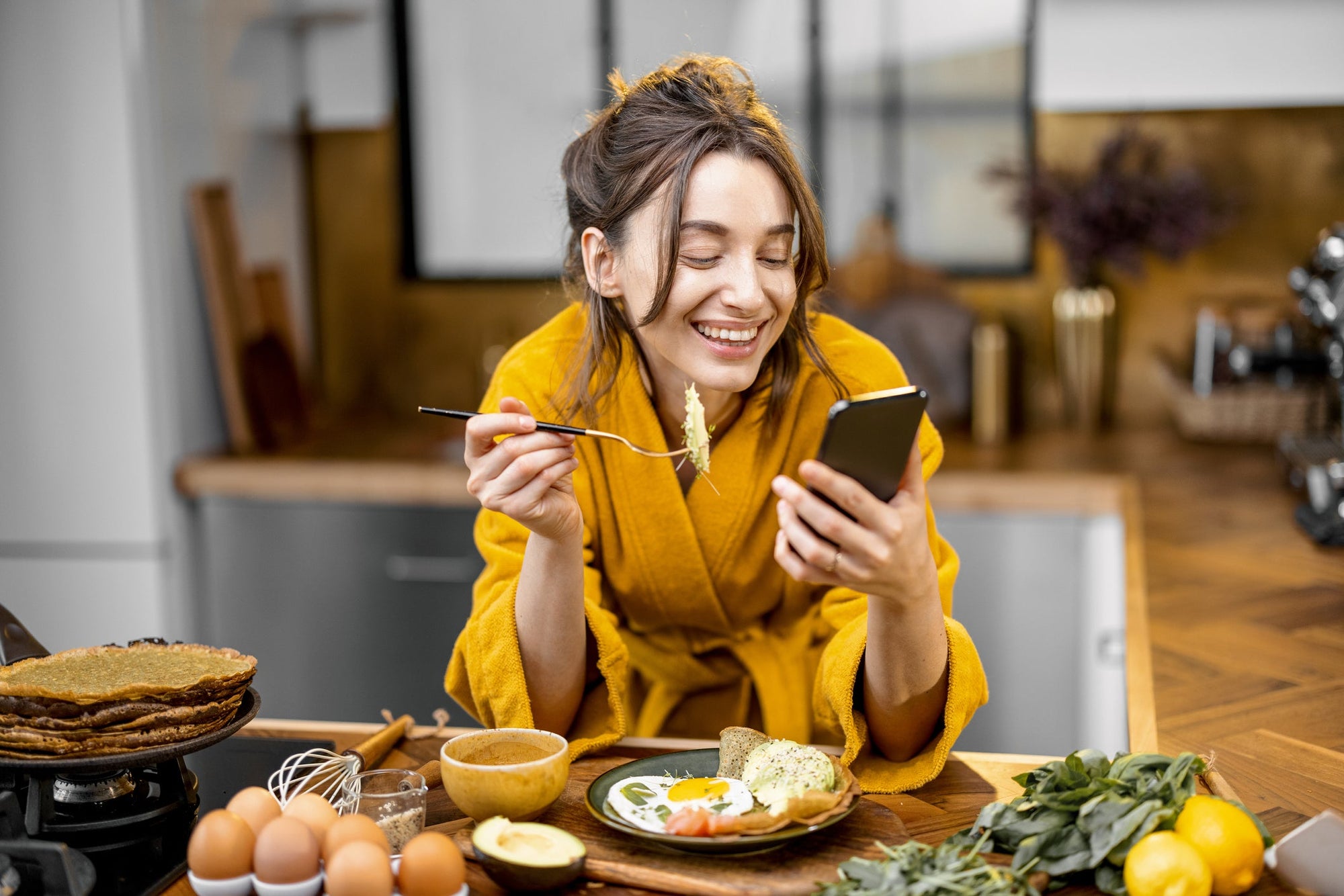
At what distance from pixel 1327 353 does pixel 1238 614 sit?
78cm

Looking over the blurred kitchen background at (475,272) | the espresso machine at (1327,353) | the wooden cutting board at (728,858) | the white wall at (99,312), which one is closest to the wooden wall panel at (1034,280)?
the blurred kitchen background at (475,272)

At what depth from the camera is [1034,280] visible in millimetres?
3119

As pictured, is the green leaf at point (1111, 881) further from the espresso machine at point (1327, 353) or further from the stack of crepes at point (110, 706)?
the espresso machine at point (1327, 353)

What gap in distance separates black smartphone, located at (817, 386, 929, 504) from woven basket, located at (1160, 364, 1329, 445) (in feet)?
7.13

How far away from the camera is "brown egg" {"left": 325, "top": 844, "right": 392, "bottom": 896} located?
0.89 m

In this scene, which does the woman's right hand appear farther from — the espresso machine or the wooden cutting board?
the espresso machine

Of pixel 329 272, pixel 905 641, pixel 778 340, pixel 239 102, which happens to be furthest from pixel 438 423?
pixel 905 641

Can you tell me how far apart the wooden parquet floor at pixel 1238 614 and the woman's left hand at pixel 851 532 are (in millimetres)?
363

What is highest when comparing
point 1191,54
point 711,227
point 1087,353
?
point 1191,54

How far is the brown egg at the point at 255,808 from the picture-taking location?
0.96 metres

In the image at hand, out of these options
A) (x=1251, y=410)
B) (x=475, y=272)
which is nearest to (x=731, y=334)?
(x=1251, y=410)

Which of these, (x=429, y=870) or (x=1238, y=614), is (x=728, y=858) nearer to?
(x=429, y=870)

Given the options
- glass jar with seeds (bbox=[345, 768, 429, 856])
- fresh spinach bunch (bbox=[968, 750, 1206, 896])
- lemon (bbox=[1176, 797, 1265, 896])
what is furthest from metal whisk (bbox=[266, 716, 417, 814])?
lemon (bbox=[1176, 797, 1265, 896])

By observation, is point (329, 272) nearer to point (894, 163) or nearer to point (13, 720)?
point (894, 163)
